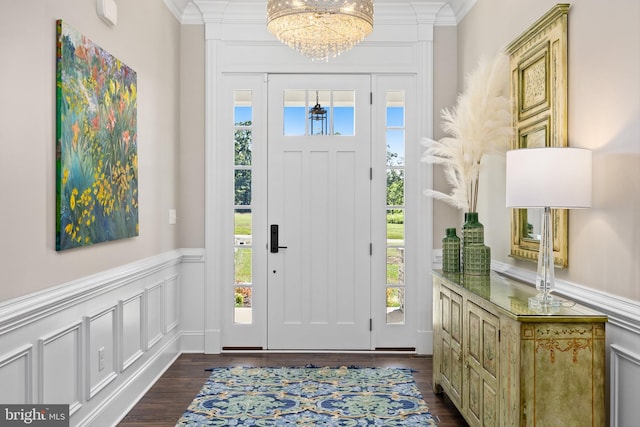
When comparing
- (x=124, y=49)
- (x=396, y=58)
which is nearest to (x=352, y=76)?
(x=396, y=58)

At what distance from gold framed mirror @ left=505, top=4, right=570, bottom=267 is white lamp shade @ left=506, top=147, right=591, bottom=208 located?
5 centimetres

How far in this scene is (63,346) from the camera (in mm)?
2461

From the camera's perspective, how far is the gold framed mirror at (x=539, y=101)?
2584 millimetres

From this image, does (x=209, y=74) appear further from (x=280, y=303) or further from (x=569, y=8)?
(x=569, y=8)

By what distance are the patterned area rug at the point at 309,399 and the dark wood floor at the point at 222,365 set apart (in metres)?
0.08

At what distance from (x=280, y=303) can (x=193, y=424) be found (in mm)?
1632

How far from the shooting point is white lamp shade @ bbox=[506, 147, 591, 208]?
214cm

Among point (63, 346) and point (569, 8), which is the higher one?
point (569, 8)

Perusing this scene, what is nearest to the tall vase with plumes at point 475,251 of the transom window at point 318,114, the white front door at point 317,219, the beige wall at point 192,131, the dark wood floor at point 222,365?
the dark wood floor at point 222,365

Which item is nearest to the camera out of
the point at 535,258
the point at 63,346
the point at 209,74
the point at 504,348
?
the point at 504,348

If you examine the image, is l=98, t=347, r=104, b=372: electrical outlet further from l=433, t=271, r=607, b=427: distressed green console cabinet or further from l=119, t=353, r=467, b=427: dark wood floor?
l=433, t=271, r=607, b=427: distressed green console cabinet

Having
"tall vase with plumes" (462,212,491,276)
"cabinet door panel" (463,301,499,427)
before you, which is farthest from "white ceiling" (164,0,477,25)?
"cabinet door panel" (463,301,499,427)

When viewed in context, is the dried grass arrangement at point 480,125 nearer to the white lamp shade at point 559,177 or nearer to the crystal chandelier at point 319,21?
the crystal chandelier at point 319,21

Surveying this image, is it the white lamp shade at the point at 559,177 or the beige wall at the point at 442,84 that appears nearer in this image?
the white lamp shade at the point at 559,177
